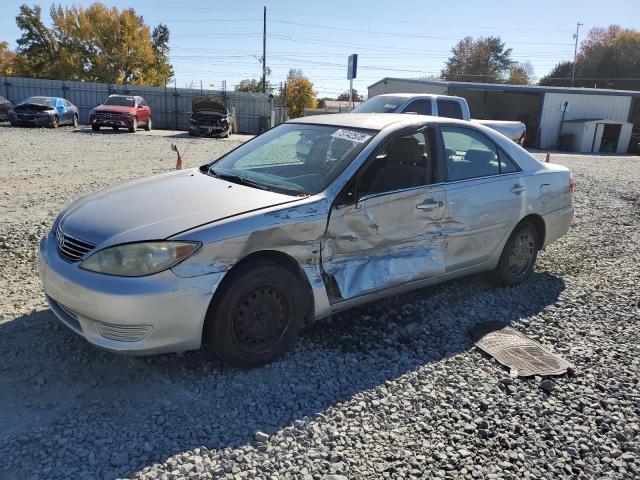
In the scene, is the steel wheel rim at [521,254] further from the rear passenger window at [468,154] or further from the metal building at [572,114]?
the metal building at [572,114]

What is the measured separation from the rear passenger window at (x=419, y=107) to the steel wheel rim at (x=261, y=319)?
7665mm

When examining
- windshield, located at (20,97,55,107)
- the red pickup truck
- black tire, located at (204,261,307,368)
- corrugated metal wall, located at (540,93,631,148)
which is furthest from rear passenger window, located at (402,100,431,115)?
corrugated metal wall, located at (540,93,631,148)

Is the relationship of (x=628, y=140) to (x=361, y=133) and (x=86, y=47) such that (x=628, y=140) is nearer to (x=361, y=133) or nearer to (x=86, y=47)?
(x=361, y=133)

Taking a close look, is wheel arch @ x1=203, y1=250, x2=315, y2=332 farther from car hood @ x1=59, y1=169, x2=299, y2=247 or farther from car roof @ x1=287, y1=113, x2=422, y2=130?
car roof @ x1=287, y1=113, x2=422, y2=130

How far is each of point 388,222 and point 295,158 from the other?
0.93 m

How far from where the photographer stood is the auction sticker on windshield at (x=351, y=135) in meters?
3.99

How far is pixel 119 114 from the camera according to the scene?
73.6 feet

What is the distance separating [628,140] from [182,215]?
3671 cm

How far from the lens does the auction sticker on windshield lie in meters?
3.99

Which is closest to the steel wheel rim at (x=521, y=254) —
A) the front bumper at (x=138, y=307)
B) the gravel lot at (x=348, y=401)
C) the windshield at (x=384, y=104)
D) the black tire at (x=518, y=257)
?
the black tire at (x=518, y=257)

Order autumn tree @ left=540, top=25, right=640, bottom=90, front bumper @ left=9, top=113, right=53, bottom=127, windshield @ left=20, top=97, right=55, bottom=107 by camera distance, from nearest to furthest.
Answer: front bumper @ left=9, top=113, right=53, bottom=127 < windshield @ left=20, top=97, right=55, bottom=107 < autumn tree @ left=540, top=25, right=640, bottom=90

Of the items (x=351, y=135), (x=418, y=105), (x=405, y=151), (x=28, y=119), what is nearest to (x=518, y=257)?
(x=405, y=151)

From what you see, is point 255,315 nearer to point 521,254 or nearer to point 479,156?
point 479,156

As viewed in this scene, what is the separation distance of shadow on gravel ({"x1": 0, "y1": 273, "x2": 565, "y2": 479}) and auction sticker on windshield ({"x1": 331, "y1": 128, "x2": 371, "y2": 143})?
4.57 feet
